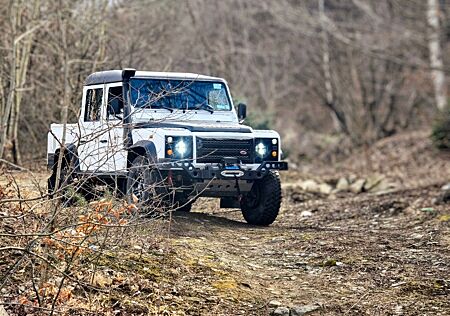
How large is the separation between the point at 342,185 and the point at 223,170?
942 centimetres

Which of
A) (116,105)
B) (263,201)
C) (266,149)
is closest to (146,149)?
(116,105)

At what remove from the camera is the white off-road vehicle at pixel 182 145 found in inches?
441

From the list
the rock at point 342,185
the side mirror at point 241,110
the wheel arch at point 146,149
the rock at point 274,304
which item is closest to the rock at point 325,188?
the rock at point 342,185

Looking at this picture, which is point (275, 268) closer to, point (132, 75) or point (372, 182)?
point (132, 75)

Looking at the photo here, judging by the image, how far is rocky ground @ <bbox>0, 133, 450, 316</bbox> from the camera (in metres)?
8.33

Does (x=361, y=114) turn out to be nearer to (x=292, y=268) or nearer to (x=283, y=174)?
(x=283, y=174)

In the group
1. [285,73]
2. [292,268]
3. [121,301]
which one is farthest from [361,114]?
[121,301]

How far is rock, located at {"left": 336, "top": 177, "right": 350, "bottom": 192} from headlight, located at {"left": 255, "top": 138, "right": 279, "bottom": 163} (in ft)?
26.9

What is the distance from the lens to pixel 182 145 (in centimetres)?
1125

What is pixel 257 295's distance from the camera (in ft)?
28.7

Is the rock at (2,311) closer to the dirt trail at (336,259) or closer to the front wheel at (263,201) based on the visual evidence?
the dirt trail at (336,259)

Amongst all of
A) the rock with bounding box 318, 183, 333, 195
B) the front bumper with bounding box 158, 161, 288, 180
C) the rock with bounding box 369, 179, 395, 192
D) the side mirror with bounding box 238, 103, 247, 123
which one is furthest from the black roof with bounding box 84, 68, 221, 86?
the rock with bounding box 369, 179, 395, 192

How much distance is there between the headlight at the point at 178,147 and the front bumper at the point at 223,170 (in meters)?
0.10

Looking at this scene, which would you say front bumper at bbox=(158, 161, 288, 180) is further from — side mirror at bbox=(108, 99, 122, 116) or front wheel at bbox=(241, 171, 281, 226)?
side mirror at bbox=(108, 99, 122, 116)
